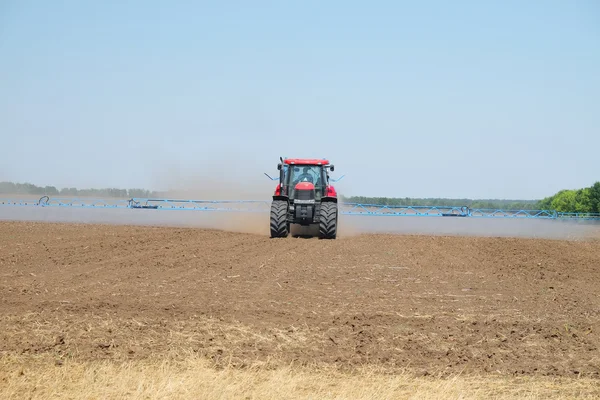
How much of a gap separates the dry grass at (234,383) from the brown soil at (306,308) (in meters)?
0.40

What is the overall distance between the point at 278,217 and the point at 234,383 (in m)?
16.7

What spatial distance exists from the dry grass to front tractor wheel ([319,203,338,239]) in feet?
51.3

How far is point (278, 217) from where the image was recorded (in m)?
23.8

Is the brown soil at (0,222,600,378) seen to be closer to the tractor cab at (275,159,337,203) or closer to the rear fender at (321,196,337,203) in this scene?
the rear fender at (321,196,337,203)

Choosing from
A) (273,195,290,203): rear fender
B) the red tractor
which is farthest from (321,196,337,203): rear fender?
(273,195,290,203): rear fender

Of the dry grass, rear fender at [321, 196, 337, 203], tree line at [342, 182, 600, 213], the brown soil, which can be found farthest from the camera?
tree line at [342, 182, 600, 213]

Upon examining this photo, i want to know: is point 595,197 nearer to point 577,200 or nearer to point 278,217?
point 577,200

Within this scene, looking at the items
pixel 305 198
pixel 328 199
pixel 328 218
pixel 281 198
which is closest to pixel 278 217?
pixel 281 198

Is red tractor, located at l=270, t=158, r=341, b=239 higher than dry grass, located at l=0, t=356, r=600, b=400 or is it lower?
higher

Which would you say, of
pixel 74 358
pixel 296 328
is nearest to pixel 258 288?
pixel 296 328

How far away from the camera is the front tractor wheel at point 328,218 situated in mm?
23359

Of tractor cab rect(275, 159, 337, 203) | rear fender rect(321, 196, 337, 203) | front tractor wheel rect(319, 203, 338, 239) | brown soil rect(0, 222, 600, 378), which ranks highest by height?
tractor cab rect(275, 159, 337, 203)

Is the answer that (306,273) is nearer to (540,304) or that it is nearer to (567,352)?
(540,304)

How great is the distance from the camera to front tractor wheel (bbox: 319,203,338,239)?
23.4 m
